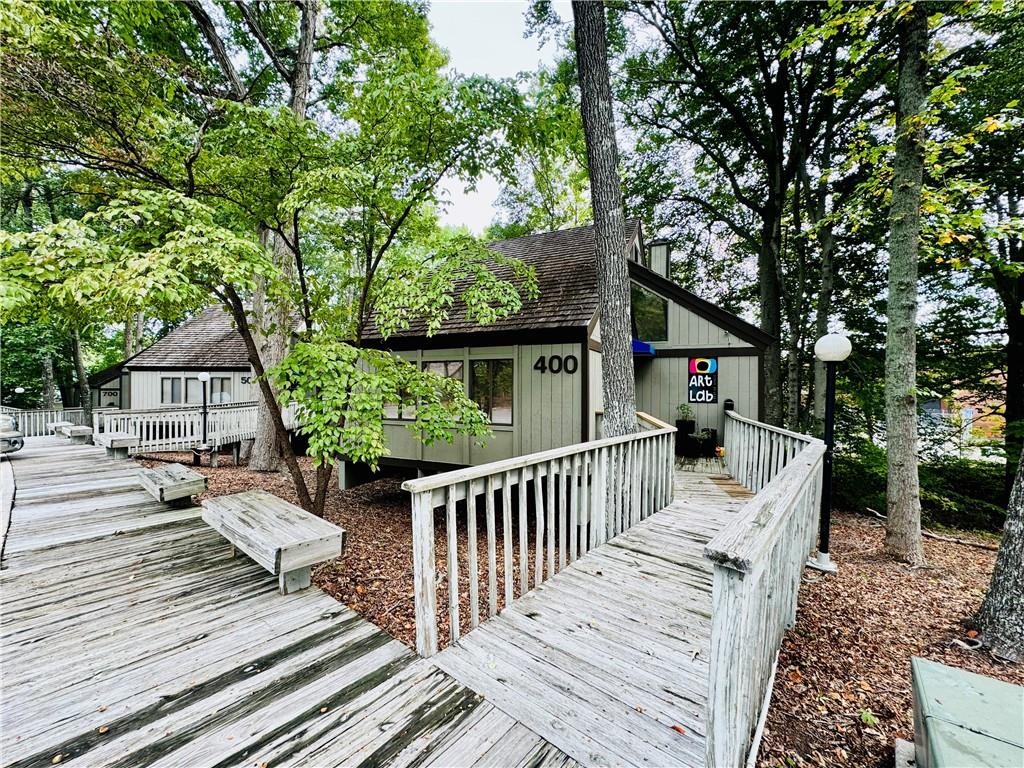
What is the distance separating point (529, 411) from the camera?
7207mm

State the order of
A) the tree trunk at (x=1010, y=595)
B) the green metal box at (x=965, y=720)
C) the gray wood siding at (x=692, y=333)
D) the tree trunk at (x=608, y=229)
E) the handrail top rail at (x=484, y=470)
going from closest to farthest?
the green metal box at (x=965, y=720), the handrail top rail at (x=484, y=470), the tree trunk at (x=1010, y=595), the tree trunk at (x=608, y=229), the gray wood siding at (x=692, y=333)

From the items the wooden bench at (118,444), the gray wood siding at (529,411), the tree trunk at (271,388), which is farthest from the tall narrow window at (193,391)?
the gray wood siding at (529,411)

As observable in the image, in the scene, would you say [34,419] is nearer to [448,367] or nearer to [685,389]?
[448,367]

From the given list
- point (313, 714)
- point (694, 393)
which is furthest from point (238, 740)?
point (694, 393)

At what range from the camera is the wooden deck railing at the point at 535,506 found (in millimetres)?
2371

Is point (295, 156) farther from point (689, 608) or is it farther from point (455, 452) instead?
point (689, 608)

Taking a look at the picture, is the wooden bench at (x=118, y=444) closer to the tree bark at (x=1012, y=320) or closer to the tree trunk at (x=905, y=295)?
the tree trunk at (x=905, y=295)

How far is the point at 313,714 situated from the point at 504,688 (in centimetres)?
96

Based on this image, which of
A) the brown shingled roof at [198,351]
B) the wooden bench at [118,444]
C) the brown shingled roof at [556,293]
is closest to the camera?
the brown shingled roof at [556,293]

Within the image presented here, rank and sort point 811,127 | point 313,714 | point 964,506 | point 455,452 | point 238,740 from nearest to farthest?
point 238,740
point 313,714
point 455,452
point 964,506
point 811,127

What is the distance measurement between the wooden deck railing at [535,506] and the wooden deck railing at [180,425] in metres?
8.61

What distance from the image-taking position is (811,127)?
9891 mm

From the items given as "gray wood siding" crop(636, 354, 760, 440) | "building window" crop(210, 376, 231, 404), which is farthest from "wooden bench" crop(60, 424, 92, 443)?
"gray wood siding" crop(636, 354, 760, 440)

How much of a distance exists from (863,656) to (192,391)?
19447 millimetres
